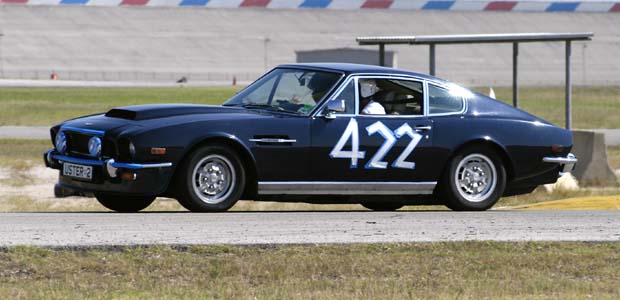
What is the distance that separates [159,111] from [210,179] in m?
0.74

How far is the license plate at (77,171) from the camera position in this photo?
10.8 m

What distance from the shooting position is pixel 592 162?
20234 millimetres

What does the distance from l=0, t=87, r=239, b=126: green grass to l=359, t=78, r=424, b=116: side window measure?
28.4 metres

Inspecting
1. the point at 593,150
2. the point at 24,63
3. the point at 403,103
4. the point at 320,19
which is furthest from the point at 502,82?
the point at 403,103

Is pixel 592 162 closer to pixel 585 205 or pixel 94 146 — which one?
pixel 585 205

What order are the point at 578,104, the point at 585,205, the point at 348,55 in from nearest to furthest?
the point at 585,205 → the point at 578,104 → the point at 348,55

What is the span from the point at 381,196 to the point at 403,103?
3.05ft

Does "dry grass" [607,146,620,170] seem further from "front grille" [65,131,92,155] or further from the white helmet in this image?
"front grille" [65,131,92,155]

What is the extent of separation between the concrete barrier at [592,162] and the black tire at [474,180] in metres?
8.34

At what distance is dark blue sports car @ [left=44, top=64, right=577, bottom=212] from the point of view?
10.7 meters

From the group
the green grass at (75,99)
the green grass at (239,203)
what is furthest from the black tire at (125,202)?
the green grass at (75,99)

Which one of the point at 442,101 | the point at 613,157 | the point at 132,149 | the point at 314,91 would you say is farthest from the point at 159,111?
the point at 613,157

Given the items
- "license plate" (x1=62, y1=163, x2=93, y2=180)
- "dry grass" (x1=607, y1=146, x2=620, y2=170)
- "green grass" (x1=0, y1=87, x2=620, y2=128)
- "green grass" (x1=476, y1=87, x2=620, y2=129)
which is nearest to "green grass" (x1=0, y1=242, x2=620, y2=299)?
"license plate" (x1=62, y1=163, x2=93, y2=180)

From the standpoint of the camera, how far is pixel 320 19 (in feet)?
293
